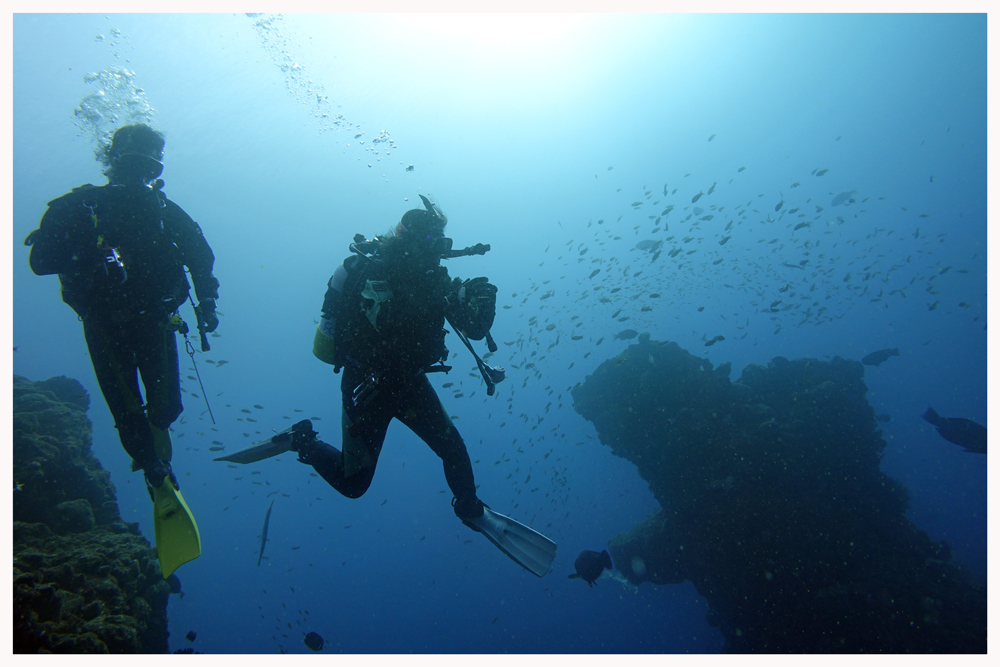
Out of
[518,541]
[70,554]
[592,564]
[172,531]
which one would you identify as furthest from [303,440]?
[592,564]

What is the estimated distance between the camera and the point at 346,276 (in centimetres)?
357

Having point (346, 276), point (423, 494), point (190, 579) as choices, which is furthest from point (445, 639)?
point (346, 276)

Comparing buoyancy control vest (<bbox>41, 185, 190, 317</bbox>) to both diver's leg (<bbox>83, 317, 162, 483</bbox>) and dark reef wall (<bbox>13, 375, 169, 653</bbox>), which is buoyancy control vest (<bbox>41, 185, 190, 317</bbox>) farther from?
dark reef wall (<bbox>13, 375, 169, 653</bbox>)

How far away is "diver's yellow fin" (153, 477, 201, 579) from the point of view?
4.29 m

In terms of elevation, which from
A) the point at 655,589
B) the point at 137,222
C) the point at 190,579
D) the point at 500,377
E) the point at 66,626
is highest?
the point at 137,222

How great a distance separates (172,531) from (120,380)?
6.23 ft

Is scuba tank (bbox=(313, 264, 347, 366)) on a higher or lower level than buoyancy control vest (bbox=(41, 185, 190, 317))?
lower

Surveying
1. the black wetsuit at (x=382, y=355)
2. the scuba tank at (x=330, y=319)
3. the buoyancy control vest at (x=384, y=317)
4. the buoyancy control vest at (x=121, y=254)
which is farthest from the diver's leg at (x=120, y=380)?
the buoyancy control vest at (x=384, y=317)

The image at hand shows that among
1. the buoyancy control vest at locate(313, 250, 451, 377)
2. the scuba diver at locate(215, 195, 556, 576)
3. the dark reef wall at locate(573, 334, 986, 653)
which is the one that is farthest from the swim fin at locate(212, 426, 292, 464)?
the dark reef wall at locate(573, 334, 986, 653)

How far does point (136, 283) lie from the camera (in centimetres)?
371

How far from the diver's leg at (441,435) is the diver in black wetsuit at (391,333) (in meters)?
0.01

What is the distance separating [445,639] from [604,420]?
41.5 metres

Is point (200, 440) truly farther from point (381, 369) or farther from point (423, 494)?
point (381, 369)

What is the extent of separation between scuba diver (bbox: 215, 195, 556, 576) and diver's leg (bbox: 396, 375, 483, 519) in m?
0.01
